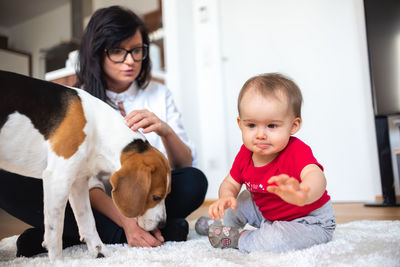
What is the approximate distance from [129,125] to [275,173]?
47 cm

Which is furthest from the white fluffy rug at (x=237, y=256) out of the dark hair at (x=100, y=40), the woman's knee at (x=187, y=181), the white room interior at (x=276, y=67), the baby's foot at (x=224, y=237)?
the white room interior at (x=276, y=67)

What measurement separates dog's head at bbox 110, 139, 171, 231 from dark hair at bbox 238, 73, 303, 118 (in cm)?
32

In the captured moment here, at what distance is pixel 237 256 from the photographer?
97 centimetres

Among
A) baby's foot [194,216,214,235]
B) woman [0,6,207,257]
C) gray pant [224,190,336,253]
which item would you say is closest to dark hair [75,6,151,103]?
woman [0,6,207,257]

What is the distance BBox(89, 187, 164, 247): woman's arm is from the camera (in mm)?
1145

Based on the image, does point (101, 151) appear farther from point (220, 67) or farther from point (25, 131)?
point (220, 67)

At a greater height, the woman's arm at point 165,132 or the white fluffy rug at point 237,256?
the woman's arm at point 165,132

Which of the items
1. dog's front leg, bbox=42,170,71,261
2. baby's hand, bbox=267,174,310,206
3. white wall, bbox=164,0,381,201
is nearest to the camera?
baby's hand, bbox=267,174,310,206

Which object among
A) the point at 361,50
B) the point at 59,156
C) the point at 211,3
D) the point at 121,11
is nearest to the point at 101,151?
the point at 59,156

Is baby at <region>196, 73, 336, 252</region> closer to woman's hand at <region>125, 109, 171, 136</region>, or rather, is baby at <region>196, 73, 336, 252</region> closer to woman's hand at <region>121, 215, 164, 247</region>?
woman's hand at <region>121, 215, 164, 247</region>

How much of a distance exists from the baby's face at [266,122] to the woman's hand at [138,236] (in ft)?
1.50

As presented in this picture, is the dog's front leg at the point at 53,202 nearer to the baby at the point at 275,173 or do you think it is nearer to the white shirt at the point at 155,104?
the baby at the point at 275,173

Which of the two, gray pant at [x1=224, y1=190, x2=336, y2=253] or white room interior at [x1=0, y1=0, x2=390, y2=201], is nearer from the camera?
gray pant at [x1=224, y1=190, x2=336, y2=253]

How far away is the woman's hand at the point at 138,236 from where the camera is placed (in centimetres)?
114
